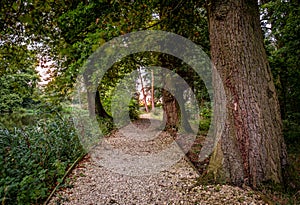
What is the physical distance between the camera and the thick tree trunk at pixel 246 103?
2.71 m

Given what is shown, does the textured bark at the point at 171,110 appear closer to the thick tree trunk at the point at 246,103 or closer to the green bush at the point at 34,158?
the green bush at the point at 34,158

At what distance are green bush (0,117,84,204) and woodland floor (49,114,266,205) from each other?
281 mm

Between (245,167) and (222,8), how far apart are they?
2.21 metres

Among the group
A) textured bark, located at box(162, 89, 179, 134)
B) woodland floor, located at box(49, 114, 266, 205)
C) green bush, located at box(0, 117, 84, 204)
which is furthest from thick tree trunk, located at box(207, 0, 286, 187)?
textured bark, located at box(162, 89, 179, 134)

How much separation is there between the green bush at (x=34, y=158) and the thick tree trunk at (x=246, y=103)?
2.58m

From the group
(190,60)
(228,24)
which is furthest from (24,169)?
(190,60)

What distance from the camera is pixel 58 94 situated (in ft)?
20.8

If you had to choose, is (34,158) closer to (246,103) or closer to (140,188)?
(140,188)

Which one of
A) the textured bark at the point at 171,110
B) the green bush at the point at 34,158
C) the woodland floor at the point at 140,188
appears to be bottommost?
the woodland floor at the point at 140,188

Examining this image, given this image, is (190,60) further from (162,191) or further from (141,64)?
(162,191)

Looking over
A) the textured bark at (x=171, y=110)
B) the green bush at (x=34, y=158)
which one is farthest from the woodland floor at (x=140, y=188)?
the textured bark at (x=171, y=110)

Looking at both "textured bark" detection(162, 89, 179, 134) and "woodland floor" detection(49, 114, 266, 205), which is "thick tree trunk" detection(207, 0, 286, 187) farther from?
"textured bark" detection(162, 89, 179, 134)

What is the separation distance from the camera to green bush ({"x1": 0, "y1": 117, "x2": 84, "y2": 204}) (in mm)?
2656

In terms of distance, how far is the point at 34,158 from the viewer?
3.42 metres
